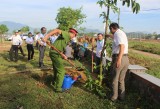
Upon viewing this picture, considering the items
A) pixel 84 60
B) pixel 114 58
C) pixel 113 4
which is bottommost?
pixel 84 60

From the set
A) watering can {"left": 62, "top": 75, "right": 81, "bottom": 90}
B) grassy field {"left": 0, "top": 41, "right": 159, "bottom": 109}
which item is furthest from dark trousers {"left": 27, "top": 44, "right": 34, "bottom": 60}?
watering can {"left": 62, "top": 75, "right": 81, "bottom": 90}

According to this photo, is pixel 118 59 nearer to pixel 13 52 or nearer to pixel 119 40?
pixel 119 40

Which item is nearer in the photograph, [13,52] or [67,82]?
[67,82]

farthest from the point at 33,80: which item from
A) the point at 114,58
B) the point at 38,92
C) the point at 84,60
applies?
the point at 84,60

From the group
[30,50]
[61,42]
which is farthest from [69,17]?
[61,42]

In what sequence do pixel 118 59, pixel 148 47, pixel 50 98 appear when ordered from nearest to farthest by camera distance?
pixel 118 59 → pixel 50 98 → pixel 148 47

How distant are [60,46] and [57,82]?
1.03 metres

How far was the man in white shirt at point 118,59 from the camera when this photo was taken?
22.2ft

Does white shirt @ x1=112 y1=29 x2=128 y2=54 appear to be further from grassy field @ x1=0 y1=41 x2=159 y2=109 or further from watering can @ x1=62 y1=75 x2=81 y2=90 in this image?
watering can @ x1=62 y1=75 x2=81 y2=90

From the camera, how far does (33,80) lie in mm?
9312

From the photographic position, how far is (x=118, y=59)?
22.0 ft

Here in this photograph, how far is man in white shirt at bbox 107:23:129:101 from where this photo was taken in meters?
6.77

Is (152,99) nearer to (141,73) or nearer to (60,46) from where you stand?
(141,73)

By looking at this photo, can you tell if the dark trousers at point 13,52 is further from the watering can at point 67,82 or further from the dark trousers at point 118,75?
the dark trousers at point 118,75
